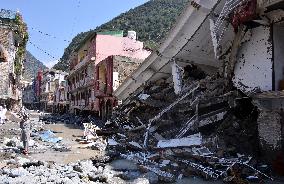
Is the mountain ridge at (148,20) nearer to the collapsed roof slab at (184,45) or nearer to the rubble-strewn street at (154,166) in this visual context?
the collapsed roof slab at (184,45)

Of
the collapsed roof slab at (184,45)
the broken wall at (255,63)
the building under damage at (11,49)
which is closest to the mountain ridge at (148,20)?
the building under damage at (11,49)

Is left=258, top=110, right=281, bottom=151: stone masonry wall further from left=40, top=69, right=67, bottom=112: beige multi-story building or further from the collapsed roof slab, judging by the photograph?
left=40, top=69, right=67, bottom=112: beige multi-story building

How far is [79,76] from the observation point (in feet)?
181

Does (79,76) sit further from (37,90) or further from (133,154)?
(37,90)

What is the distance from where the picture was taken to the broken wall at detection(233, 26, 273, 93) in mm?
11297

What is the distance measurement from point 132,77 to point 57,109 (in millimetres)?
64904

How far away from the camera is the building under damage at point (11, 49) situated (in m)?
40.0

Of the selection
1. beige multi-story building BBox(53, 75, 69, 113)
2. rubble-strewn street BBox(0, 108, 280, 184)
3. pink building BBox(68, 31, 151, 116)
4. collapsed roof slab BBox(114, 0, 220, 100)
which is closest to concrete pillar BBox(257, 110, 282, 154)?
rubble-strewn street BBox(0, 108, 280, 184)

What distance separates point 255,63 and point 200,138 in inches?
119

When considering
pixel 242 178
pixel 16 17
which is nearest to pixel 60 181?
pixel 242 178

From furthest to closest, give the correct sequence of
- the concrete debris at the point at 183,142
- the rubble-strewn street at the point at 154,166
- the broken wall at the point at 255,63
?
the concrete debris at the point at 183,142 < the broken wall at the point at 255,63 < the rubble-strewn street at the point at 154,166

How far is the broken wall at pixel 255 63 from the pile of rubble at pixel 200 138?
553mm

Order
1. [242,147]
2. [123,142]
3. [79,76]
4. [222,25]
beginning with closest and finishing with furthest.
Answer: [242,147] → [222,25] → [123,142] → [79,76]

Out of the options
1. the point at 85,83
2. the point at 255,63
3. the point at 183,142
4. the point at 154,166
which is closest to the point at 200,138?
the point at 183,142
